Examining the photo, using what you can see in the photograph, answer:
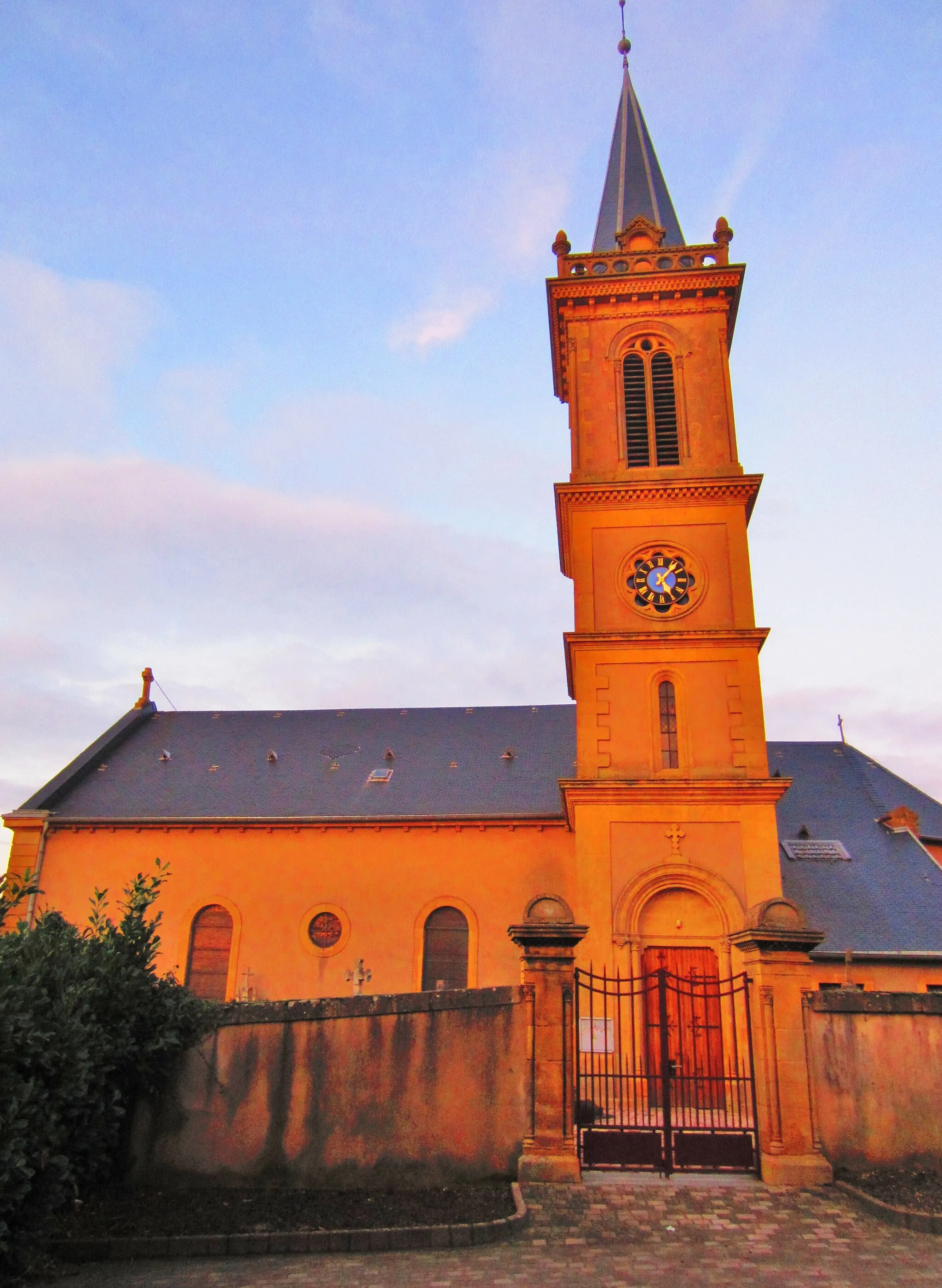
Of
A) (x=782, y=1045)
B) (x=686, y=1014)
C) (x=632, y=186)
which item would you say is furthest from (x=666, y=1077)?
(x=632, y=186)

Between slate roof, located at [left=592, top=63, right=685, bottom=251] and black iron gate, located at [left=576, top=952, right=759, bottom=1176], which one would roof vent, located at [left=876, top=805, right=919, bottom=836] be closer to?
black iron gate, located at [left=576, top=952, right=759, bottom=1176]

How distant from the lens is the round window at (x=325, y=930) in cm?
2434

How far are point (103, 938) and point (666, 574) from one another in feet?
49.3

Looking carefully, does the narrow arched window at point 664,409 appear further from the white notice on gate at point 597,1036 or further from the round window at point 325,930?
the round window at point 325,930

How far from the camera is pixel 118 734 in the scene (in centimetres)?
3084

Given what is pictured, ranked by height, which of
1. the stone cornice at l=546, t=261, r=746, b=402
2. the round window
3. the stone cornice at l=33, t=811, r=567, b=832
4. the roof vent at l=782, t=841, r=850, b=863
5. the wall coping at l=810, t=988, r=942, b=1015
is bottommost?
the wall coping at l=810, t=988, r=942, b=1015

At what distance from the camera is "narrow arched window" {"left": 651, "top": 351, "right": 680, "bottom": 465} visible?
2362cm

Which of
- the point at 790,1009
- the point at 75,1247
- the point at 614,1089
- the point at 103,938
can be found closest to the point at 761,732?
the point at 614,1089

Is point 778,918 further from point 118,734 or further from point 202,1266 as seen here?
point 118,734

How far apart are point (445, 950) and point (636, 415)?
14.5 m

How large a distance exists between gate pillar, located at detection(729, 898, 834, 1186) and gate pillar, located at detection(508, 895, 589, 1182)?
92.1 inches

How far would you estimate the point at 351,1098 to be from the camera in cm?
1123

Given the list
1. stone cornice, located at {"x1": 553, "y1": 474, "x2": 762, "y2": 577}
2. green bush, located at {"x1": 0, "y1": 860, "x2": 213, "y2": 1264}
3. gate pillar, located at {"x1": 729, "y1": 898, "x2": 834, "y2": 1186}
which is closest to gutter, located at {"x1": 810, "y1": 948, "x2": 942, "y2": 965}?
gate pillar, located at {"x1": 729, "y1": 898, "x2": 834, "y2": 1186}

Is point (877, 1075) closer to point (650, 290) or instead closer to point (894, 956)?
point (894, 956)
